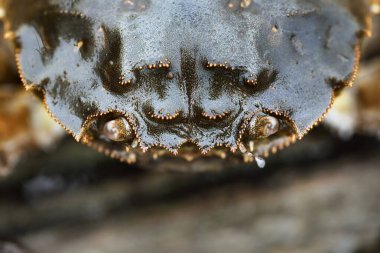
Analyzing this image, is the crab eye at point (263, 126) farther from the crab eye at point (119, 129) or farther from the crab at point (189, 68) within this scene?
the crab eye at point (119, 129)

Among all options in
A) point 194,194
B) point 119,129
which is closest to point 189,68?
point 119,129

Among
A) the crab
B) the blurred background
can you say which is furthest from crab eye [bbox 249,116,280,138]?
the blurred background

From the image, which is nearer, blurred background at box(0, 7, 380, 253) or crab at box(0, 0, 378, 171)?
crab at box(0, 0, 378, 171)

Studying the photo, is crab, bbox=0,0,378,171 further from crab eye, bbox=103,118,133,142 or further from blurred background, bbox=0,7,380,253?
blurred background, bbox=0,7,380,253

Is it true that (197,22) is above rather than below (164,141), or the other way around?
above

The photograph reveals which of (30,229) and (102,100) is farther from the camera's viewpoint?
(30,229)

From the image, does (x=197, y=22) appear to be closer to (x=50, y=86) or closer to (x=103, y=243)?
(x=50, y=86)

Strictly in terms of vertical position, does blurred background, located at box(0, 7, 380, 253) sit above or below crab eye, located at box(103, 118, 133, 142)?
above

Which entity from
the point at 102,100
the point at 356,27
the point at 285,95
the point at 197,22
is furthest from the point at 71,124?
the point at 356,27
